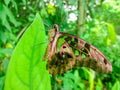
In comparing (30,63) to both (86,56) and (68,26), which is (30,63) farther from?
(68,26)

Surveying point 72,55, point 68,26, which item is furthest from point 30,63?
point 68,26

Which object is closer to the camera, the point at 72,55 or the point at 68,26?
the point at 72,55

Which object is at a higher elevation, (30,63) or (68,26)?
(30,63)

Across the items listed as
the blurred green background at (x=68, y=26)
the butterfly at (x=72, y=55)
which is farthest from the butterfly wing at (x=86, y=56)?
the blurred green background at (x=68, y=26)

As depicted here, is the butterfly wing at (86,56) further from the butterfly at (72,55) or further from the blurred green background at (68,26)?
the blurred green background at (68,26)

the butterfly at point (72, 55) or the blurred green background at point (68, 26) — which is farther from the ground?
the butterfly at point (72, 55)

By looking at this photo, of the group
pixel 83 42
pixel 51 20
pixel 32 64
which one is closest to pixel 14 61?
pixel 32 64

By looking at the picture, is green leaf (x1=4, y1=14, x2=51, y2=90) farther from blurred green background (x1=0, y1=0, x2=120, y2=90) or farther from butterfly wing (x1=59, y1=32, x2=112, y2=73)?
blurred green background (x1=0, y1=0, x2=120, y2=90)
